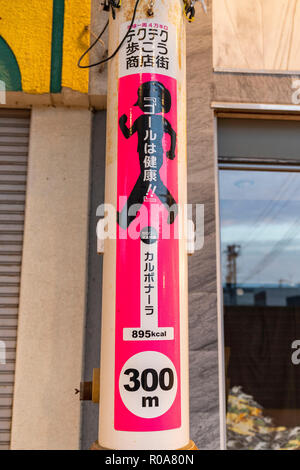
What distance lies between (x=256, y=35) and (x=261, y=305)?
2.66m

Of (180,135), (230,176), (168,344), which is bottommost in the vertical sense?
(168,344)

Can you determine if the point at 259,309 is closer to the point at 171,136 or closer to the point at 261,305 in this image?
the point at 261,305

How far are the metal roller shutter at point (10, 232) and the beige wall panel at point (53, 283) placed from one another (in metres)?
0.13

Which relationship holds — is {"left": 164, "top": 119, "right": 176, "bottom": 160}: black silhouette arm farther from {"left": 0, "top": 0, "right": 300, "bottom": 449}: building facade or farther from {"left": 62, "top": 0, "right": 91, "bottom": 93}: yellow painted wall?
{"left": 62, "top": 0, "right": 91, "bottom": 93}: yellow painted wall

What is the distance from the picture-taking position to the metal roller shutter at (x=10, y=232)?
345cm

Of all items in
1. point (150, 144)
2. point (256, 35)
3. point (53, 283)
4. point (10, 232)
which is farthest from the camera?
point (256, 35)

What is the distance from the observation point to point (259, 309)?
4027mm

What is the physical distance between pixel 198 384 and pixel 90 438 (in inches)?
39.7

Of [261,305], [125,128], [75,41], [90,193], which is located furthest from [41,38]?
[261,305]

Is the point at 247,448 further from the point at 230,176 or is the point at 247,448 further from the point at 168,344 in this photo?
the point at 230,176

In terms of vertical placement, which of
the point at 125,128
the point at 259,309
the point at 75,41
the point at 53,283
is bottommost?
the point at 259,309

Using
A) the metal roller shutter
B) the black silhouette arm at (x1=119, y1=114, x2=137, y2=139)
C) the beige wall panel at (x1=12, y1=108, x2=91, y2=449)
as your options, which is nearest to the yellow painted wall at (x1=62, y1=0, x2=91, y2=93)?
the beige wall panel at (x1=12, y1=108, x2=91, y2=449)
